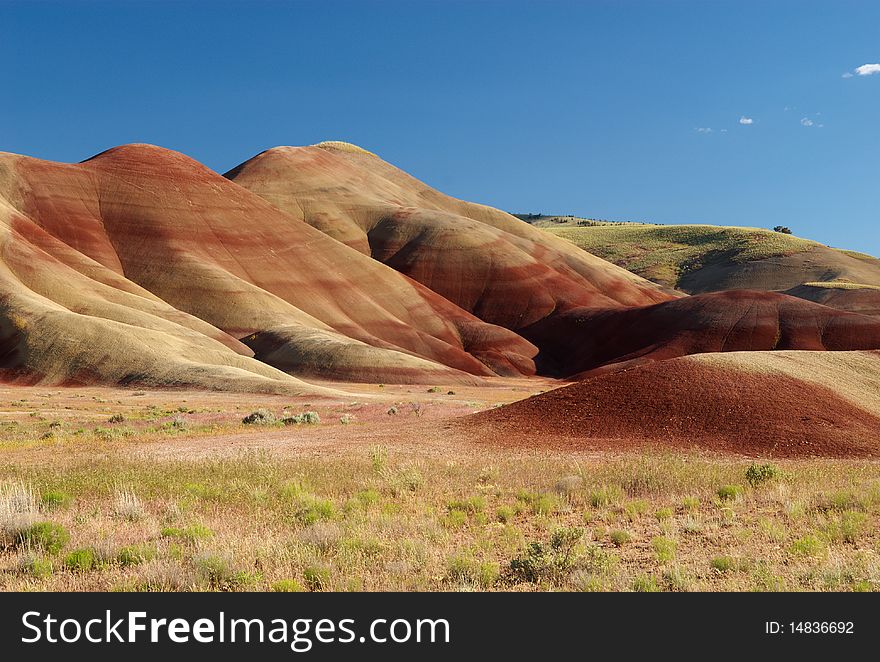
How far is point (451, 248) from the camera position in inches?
5022

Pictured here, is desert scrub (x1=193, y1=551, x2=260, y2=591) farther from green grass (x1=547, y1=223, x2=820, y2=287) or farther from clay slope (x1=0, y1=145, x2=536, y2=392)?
green grass (x1=547, y1=223, x2=820, y2=287)

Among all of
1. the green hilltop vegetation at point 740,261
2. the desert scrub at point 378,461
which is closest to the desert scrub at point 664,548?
the desert scrub at point 378,461

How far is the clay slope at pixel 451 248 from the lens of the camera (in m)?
122

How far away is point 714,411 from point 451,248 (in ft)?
344

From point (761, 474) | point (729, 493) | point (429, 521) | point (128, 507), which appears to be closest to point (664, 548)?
point (429, 521)

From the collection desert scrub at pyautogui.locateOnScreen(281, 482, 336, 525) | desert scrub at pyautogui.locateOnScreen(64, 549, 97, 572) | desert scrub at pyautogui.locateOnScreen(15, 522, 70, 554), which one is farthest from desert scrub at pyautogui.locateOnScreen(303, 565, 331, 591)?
desert scrub at pyautogui.locateOnScreen(15, 522, 70, 554)

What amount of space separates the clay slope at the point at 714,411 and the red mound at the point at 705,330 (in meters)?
62.2

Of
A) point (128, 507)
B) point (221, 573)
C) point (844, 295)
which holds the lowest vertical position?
point (221, 573)

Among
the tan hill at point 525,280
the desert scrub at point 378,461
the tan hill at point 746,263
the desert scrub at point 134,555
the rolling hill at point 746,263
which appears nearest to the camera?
the desert scrub at point 134,555

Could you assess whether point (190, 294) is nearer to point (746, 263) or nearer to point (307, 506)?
point (307, 506)

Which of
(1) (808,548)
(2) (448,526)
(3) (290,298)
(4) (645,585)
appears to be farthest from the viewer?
(3) (290,298)

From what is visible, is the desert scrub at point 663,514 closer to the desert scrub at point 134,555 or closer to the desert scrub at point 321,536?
the desert scrub at point 321,536

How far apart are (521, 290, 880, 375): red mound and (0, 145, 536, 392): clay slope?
8.07m

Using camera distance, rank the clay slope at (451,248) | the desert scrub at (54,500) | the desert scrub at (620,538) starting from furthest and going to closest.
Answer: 1. the clay slope at (451,248)
2. the desert scrub at (54,500)
3. the desert scrub at (620,538)
